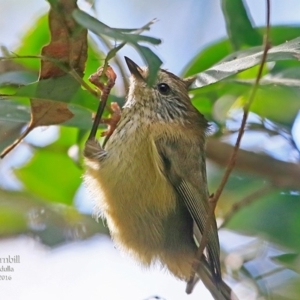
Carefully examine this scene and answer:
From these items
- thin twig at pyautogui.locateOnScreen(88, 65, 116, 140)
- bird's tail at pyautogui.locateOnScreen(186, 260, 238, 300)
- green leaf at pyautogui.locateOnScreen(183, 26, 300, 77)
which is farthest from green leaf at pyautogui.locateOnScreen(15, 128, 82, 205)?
bird's tail at pyautogui.locateOnScreen(186, 260, 238, 300)

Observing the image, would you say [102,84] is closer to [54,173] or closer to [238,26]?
[238,26]

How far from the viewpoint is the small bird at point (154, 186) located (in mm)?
2979

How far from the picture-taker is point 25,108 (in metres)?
2.84

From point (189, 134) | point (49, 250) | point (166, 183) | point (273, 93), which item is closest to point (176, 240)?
point (166, 183)

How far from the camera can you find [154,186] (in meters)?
3.05

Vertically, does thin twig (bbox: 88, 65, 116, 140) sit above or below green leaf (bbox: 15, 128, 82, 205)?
above

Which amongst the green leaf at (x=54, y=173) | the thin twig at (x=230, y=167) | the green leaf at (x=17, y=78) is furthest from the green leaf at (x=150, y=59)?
the green leaf at (x=54, y=173)

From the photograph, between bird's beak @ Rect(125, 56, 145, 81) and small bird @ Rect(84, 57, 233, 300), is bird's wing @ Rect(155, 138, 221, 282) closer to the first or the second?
small bird @ Rect(84, 57, 233, 300)

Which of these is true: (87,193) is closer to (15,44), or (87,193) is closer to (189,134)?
(189,134)

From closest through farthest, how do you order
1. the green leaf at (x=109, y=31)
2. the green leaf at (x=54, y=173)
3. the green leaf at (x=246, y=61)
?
1. the green leaf at (x=109, y=31)
2. the green leaf at (x=246, y=61)
3. the green leaf at (x=54, y=173)

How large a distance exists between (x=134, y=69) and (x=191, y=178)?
0.53m

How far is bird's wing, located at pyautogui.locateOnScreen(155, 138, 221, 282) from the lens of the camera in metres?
2.93

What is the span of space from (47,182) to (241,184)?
100 centimetres

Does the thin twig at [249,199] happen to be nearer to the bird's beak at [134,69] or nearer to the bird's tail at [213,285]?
the bird's tail at [213,285]
